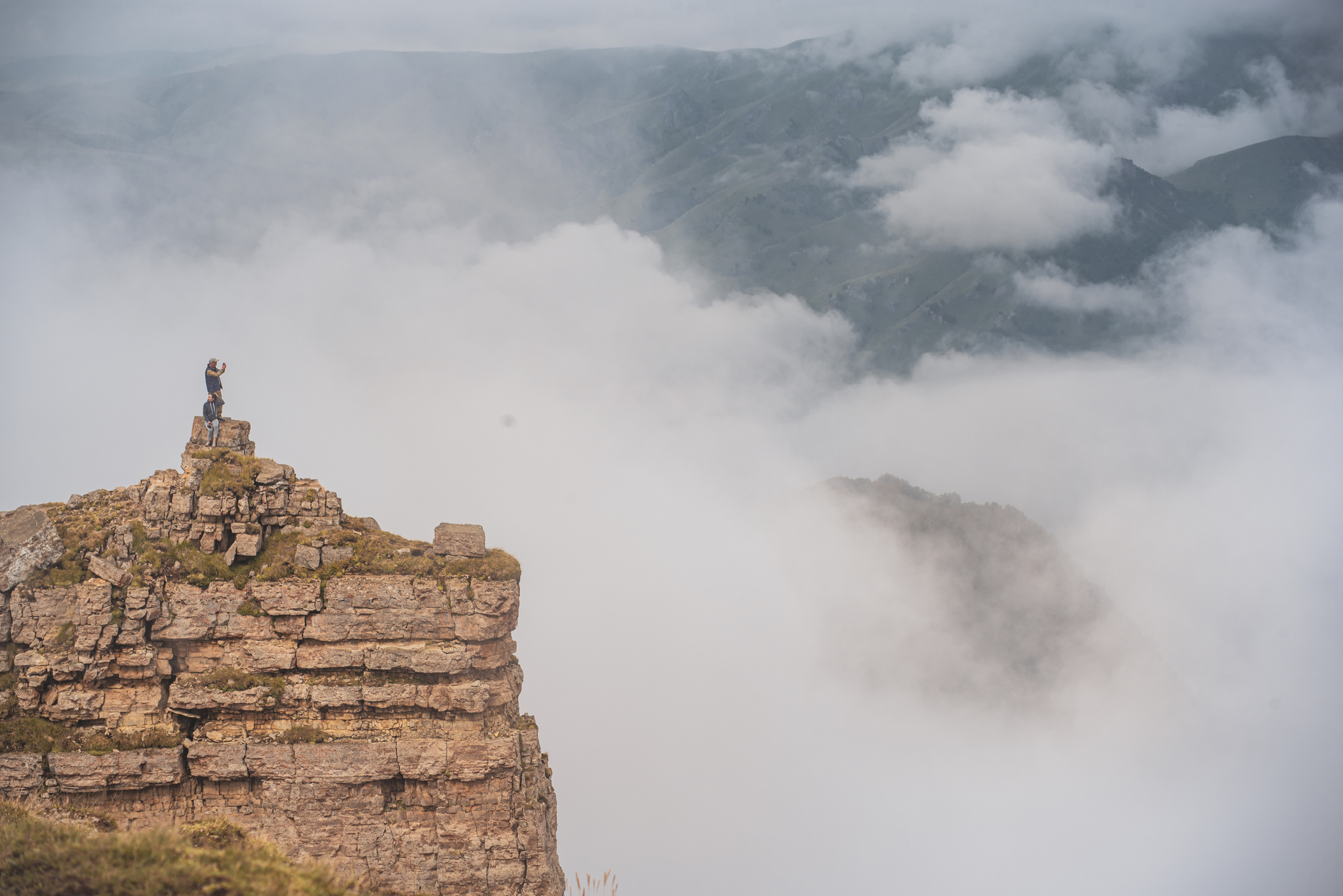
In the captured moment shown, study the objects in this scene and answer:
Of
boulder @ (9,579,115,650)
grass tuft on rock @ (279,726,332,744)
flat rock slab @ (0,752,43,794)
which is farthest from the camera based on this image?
grass tuft on rock @ (279,726,332,744)

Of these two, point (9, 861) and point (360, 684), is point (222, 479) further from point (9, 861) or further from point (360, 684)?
point (9, 861)

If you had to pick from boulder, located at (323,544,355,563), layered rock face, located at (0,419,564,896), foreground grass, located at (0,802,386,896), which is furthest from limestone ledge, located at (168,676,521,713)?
foreground grass, located at (0,802,386,896)

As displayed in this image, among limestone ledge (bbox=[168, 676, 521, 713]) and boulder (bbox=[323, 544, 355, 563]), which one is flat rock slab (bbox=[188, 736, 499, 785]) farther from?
boulder (bbox=[323, 544, 355, 563])

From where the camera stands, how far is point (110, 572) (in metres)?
33.6

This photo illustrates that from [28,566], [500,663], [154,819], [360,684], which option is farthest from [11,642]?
[500,663]

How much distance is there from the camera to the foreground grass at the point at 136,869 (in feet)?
66.8

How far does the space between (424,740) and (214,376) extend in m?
17.6

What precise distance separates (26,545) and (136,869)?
696 inches

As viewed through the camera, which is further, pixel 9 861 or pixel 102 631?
pixel 102 631

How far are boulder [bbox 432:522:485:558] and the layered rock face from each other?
39 cm

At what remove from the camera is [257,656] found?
1320 inches

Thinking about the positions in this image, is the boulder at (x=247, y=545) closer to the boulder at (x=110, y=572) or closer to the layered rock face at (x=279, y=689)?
the layered rock face at (x=279, y=689)

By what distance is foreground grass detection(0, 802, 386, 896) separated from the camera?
2038cm

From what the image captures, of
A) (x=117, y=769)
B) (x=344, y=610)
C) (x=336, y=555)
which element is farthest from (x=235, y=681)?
Result: (x=336, y=555)
